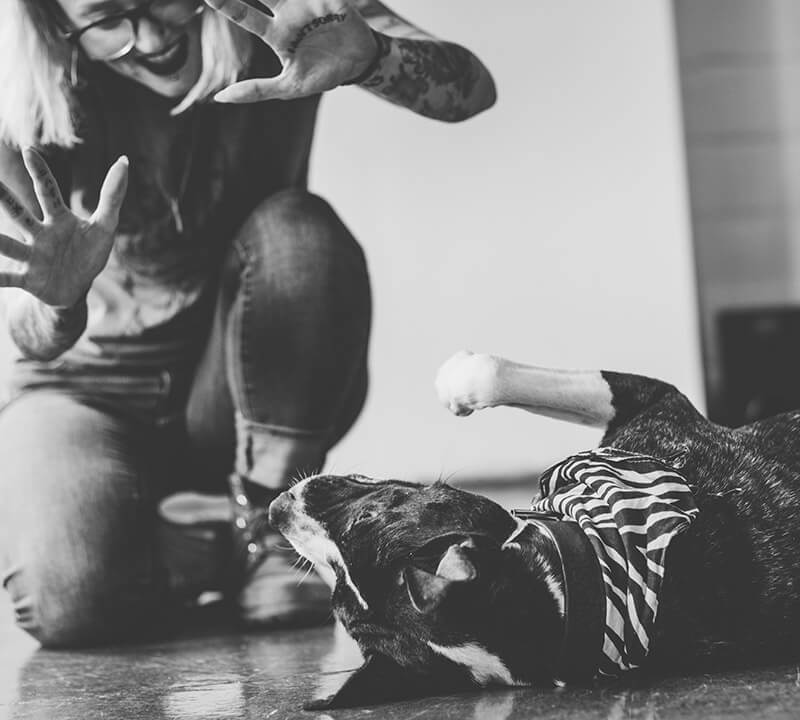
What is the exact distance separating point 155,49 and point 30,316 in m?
0.39

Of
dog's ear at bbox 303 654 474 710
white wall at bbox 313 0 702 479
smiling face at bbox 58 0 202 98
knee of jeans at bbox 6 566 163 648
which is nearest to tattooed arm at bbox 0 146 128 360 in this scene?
smiling face at bbox 58 0 202 98

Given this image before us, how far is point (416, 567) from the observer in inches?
33.5

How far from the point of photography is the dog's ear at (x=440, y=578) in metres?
0.79

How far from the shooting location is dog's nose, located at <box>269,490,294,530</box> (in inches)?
39.3

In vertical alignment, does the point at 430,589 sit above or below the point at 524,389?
below

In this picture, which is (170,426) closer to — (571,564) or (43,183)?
(43,183)

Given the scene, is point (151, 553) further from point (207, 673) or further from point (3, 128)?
point (3, 128)

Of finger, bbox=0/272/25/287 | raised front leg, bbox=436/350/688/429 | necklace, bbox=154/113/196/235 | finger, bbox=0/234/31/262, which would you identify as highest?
necklace, bbox=154/113/196/235

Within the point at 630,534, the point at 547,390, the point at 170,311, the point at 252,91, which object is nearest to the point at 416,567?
the point at 630,534

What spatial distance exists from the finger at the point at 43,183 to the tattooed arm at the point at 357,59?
196 millimetres

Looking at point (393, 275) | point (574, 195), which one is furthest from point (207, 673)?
point (574, 195)

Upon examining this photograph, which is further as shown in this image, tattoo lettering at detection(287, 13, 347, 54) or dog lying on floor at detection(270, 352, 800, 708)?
tattoo lettering at detection(287, 13, 347, 54)

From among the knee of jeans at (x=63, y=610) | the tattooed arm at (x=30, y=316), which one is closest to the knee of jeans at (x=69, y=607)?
the knee of jeans at (x=63, y=610)

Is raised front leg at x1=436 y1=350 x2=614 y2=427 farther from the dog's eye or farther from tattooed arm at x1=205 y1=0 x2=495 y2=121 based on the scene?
tattooed arm at x1=205 y1=0 x2=495 y2=121
